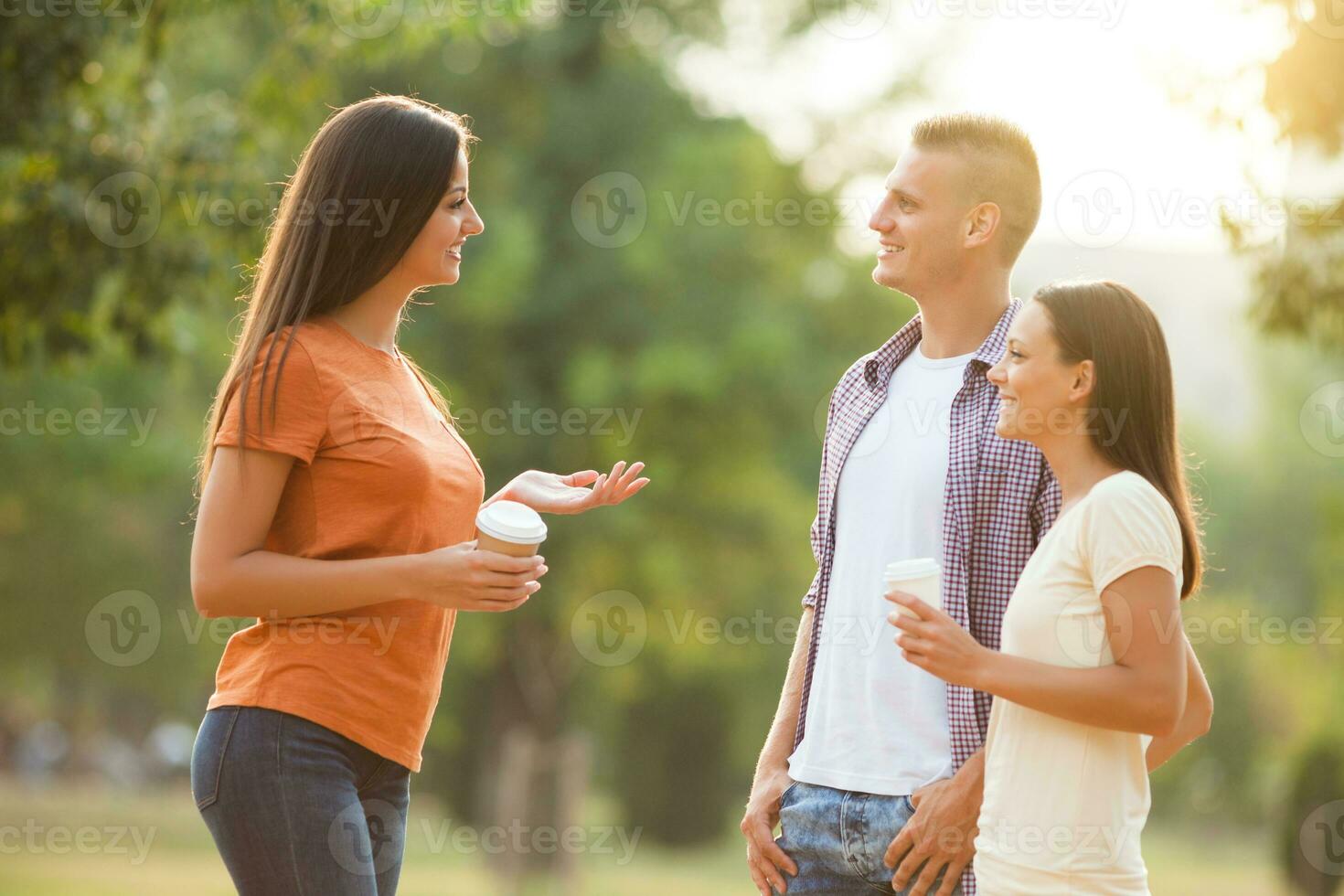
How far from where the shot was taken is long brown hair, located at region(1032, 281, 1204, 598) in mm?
2646

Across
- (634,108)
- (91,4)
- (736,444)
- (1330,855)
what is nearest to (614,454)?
(736,444)

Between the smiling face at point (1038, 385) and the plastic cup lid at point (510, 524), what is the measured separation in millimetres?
957

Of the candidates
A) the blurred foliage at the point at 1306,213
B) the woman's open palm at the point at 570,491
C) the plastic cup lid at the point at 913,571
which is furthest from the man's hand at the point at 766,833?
the blurred foliage at the point at 1306,213

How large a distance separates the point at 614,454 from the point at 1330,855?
10758 millimetres

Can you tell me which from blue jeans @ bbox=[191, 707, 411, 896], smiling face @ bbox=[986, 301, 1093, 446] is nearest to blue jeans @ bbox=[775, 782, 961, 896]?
smiling face @ bbox=[986, 301, 1093, 446]

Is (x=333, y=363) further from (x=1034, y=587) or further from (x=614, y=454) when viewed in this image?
(x=614, y=454)

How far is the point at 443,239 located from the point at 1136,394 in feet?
5.01

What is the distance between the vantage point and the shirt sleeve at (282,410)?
273 cm

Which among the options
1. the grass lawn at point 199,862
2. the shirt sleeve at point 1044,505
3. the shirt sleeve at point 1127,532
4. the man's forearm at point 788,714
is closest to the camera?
the shirt sleeve at point 1127,532

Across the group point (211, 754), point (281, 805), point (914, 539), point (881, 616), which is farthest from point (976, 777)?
point (211, 754)

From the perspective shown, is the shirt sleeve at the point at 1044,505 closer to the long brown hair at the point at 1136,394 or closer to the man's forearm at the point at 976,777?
the long brown hair at the point at 1136,394

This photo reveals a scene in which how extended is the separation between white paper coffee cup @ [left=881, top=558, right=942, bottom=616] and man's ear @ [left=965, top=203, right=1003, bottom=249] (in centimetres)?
99

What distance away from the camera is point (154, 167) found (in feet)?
24.1

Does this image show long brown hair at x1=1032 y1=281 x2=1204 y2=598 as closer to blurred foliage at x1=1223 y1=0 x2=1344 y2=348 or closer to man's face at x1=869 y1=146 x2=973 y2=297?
man's face at x1=869 y1=146 x2=973 y2=297
